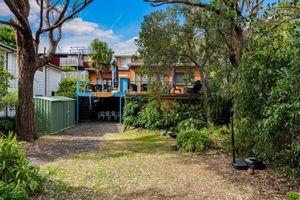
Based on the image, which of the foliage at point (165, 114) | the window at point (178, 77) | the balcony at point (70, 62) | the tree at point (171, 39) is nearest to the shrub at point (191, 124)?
the foliage at point (165, 114)

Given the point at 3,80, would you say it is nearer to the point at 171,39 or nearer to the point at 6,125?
the point at 6,125

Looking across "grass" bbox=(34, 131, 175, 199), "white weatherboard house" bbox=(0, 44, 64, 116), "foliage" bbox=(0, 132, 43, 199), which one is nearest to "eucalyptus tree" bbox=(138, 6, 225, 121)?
"grass" bbox=(34, 131, 175, 199)

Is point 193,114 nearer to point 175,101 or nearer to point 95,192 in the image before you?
point 175,101

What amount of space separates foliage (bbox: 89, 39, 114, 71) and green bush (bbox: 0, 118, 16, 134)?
21.8 m

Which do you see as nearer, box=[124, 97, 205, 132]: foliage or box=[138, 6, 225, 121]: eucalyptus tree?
box=[138, 6, 225, 121]: eucalyptus tree

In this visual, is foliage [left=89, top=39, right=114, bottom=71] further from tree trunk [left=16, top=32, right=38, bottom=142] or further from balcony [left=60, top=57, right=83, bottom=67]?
tree trunk [left=16, top=32, right=38, bottom=142]

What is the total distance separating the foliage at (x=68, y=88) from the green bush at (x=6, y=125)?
376 inches

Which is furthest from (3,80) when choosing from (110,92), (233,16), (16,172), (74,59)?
(74,59)

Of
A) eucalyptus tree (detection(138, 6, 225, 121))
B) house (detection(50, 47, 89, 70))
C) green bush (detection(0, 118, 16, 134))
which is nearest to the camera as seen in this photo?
green bush (detection(0, 118, 16, 134))

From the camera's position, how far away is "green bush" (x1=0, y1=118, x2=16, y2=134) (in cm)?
1332

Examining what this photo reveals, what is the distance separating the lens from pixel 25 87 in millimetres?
12250

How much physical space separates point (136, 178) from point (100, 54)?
96.9 ft

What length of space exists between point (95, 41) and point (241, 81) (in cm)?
2989

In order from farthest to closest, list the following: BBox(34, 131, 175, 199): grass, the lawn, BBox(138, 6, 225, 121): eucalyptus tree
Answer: BBox(138, 6, 225, 121): eucalyptus tree, BBox(34, 131, 175, 199): grass, the lawn
